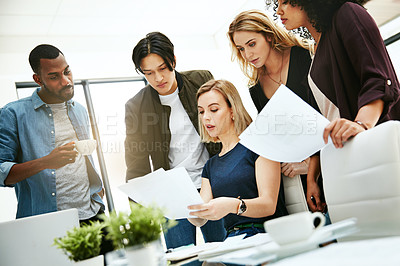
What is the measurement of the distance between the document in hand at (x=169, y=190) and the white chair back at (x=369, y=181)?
1.44ft

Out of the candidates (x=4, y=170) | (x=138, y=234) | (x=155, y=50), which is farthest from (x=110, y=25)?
(x=138, y=234)

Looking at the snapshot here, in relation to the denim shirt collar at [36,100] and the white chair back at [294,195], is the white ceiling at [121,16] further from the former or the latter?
the white chair back at [294,195]

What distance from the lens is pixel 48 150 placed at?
8.16ft

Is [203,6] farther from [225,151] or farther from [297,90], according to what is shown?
[225,151]

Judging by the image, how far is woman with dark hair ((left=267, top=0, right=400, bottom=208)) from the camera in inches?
46.1

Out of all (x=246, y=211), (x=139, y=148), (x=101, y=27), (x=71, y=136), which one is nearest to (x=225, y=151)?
(x=246, y=211)

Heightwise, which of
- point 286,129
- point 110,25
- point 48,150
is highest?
point 110,25

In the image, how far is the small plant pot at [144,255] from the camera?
0.78 m

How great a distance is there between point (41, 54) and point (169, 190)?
1879mm

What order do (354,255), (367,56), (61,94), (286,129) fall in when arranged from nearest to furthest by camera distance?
(354,255) → (286,129) → (367,56) → (61,94)

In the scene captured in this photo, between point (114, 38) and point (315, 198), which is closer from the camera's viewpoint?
point (315, 198)

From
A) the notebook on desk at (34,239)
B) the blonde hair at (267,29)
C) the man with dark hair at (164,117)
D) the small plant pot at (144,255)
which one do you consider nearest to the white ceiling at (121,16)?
the man with dark hair at (164,117)

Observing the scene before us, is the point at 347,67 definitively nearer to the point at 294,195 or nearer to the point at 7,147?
the point at 294,195

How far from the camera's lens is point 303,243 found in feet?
2.21
